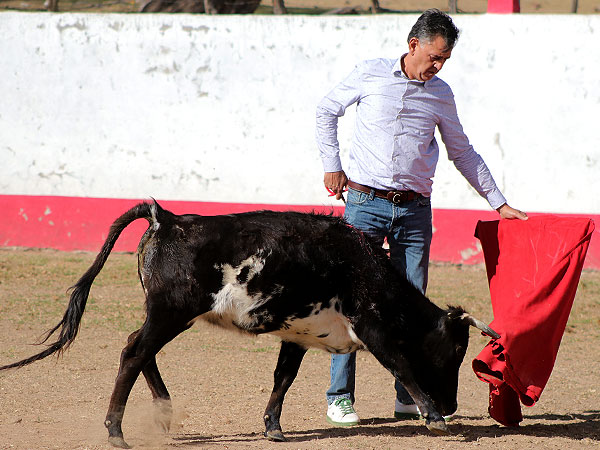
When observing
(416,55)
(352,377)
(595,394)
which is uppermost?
(416,55)

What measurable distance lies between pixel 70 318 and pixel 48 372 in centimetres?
176

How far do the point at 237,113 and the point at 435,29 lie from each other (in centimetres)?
666

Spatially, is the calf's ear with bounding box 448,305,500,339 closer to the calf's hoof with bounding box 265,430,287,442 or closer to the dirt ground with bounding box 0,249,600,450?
the dirt ground with bounding box 0,249,600,450

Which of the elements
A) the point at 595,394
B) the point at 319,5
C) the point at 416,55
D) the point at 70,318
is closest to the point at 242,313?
the point at 70,318

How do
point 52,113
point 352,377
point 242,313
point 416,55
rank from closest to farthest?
1. point 242,313
2. point 416,55
3. point 352,377
4. point 52,113

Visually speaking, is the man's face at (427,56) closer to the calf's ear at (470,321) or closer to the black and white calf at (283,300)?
the black and white calf at (283,300)

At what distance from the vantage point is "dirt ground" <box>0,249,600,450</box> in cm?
471

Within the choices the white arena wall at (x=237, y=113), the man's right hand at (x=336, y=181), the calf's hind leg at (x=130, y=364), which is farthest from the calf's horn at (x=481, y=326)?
the white arena wall at (x=237, y=113)

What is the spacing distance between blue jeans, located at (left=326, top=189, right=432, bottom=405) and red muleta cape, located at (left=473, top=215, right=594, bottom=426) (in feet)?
1.51

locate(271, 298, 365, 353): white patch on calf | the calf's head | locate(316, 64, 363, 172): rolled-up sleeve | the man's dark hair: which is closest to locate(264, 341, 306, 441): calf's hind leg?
locate(271, 298, 365, 353): white patch on calf

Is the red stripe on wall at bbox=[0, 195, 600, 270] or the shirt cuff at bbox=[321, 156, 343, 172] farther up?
the shirt cuff at bbox=[321, 156, 343, 172]

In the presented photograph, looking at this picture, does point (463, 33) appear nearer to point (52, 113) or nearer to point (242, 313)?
point (52, 113)

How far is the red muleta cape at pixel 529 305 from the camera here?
4.86m

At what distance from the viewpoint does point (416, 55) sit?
15.8 ft
